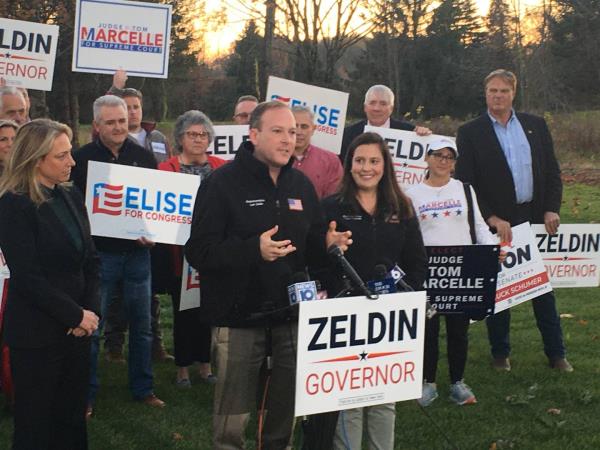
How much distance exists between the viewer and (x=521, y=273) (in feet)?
25.3

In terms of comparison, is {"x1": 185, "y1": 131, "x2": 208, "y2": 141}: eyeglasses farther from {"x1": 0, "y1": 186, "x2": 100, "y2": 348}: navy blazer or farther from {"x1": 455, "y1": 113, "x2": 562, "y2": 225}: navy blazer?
{"x1": 455, "y1": 113, "x2": 562, "y2": 225}: navy blazer

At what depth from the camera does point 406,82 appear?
2076 inches

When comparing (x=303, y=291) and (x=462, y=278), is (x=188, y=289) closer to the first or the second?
(x=462, y=278)

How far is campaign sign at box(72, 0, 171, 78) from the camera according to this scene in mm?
8891

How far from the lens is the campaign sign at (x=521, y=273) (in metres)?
7.62

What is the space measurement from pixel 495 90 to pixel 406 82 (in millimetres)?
45955

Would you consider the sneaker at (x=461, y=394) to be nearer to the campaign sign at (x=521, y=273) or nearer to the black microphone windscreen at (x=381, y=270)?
the campaign sign at (x=521, y=273)

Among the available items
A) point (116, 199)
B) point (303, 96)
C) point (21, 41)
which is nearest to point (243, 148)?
point (116, 199)

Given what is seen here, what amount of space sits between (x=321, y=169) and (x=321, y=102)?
1928 mm

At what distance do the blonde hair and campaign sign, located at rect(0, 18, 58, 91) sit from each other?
4.79 metres

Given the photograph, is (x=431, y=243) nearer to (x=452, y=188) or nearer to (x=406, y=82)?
(x=452, y=188)

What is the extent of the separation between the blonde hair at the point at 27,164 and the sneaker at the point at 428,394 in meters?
3.67

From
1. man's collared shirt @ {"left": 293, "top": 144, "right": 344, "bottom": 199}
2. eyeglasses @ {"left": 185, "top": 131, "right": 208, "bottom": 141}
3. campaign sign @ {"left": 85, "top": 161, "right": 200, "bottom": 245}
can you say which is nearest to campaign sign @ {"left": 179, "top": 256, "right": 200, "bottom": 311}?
campaign sign @ {"left": 85, "top": 161, "right": 200, "bottom": 245}

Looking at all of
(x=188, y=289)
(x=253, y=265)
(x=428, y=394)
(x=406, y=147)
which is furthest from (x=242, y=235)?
(x=406, y=147)
